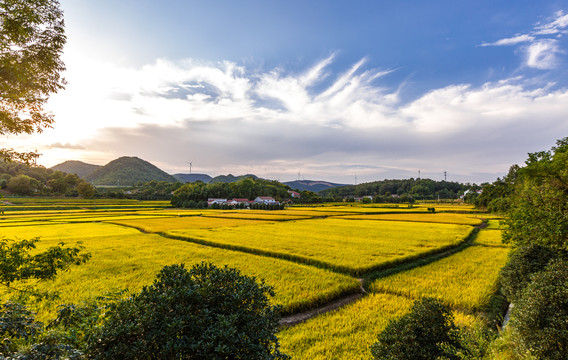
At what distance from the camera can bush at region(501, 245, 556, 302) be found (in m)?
9.66

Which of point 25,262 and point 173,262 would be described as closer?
point 25,262

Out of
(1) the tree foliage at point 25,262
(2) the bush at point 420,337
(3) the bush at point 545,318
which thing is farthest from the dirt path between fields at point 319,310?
(1) the tree foliage at point 25,262

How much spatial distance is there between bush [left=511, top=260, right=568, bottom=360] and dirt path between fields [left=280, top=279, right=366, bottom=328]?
18.0ft

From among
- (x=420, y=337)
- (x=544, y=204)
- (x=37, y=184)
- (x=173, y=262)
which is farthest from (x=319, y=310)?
(x=37, y=184)

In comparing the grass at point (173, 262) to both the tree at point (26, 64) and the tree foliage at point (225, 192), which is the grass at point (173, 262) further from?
the tree foliage at point (225, 192)

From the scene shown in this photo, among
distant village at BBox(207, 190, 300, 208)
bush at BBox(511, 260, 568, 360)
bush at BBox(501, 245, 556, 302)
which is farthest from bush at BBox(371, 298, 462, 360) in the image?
distant village at BBox(207, 190, 300, 208)

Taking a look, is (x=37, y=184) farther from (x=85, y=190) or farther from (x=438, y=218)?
(x=438, y=218)

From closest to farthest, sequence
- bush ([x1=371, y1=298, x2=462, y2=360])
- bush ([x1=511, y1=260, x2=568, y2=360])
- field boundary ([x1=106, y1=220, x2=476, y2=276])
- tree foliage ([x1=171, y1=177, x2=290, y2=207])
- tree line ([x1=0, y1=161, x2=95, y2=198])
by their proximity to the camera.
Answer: bush ([x1=371, y1=298, x2=462, y2=360]) < bush ([x1=511, y1=260, x2=568, y2=360]) < field boundary ([x1=106, y1=220, x2=476, y2=276]) < tree line ([x1=0, y1=161, x2=95, y2=198]) < tree foliage ([x1=171, y1=177, x2=290, y2=207])

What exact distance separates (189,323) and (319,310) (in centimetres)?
774

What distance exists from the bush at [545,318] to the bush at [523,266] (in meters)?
3.21

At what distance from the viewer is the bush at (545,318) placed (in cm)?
549

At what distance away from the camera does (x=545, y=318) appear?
5.95 m

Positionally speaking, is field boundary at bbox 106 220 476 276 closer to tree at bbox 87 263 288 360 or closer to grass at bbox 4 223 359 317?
grass at bbox 4 223 359 317

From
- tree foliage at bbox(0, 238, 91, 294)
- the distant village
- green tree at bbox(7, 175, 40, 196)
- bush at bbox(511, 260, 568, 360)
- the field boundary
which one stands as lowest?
the distant village
